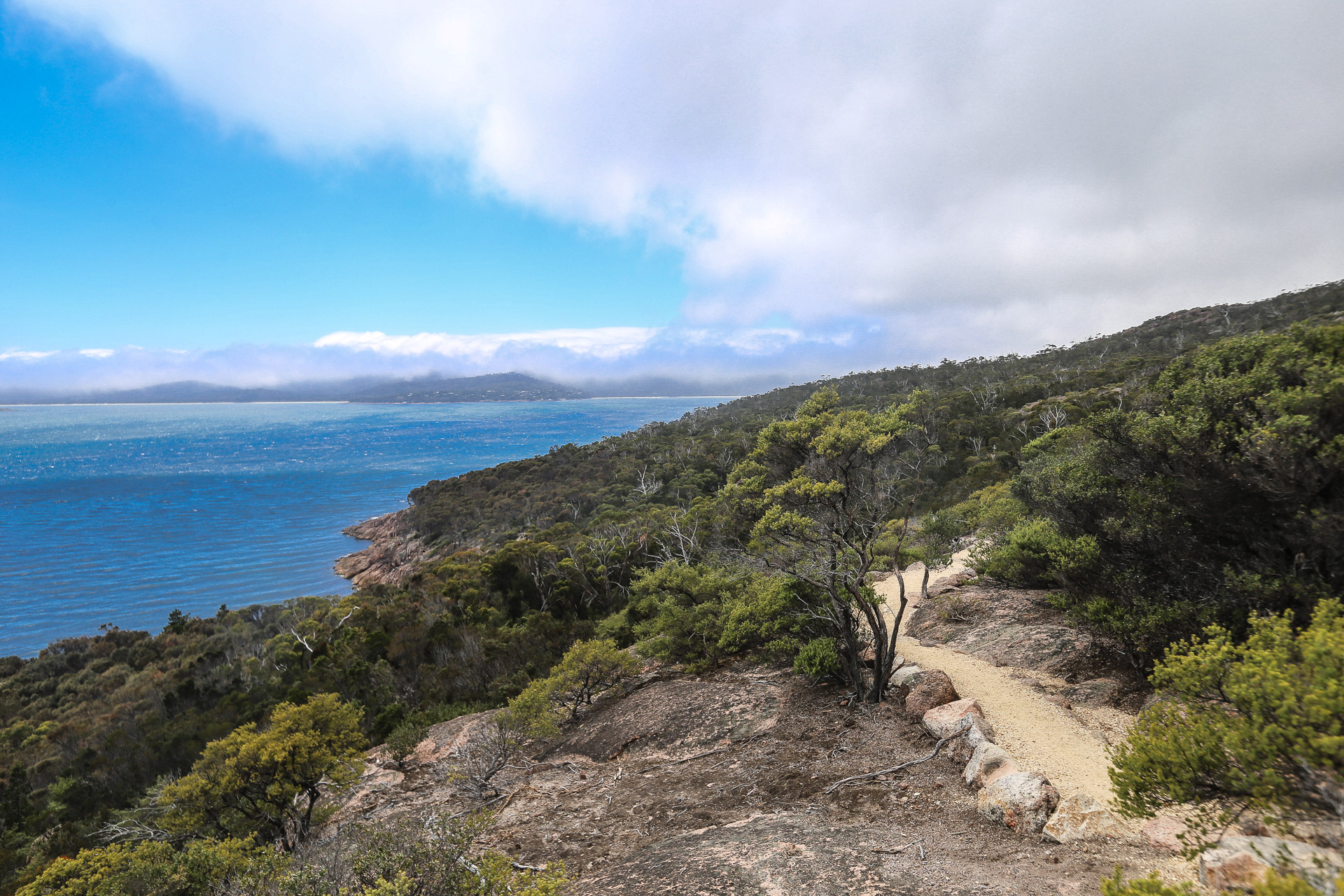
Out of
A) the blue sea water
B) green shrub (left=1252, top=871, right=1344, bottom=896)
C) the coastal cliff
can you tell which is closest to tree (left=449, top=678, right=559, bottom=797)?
green shrub (left=1252, top=871, right=1344, bottom=896)

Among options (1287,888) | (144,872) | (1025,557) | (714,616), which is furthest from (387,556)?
(1287,888)

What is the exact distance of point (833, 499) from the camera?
9070 mm

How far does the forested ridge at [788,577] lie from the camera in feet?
23.2

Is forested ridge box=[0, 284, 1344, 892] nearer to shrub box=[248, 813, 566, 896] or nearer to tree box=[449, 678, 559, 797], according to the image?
tree box=[449, 678, 559, 797]

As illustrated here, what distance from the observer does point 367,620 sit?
25.9 m

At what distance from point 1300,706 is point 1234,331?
274 ft

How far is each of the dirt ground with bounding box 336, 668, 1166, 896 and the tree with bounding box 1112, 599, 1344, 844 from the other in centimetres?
145

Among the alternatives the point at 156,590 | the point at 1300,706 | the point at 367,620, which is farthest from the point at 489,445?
the point at 1300,706

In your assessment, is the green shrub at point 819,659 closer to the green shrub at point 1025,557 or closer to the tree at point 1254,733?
the green shrub at point 1025,557

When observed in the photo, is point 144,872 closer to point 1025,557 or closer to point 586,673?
point 586,673

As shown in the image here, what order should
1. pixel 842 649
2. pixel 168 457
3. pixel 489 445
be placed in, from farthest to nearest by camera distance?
1. pixel 489 445
2. pixel 168 457
3. pixel 842 649

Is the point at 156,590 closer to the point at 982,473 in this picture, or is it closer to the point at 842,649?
the point at 842,649

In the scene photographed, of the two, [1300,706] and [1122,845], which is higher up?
[1300,706]

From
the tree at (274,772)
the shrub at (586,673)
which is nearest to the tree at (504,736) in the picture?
the shrub at (586,673)
